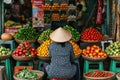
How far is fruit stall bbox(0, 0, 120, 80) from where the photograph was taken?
775 centimetres

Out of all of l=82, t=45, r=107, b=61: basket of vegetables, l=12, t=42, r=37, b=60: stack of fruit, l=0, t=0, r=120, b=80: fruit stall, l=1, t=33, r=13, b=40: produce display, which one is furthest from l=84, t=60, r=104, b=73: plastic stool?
l=1, t=33, r=13, b=40: produce display

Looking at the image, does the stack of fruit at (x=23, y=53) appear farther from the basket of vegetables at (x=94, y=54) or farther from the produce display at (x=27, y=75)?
the basket of vegetables at (x=94, y=54)

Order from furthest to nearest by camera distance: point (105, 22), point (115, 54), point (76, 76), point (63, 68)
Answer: point (105, 22), point (115, 54), point (76, 76), point (63, 68)

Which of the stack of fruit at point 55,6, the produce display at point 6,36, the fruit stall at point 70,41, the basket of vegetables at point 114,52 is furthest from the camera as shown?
the stack of fruit at point 55,6

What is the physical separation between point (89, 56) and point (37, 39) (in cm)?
183

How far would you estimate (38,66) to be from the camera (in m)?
8.16

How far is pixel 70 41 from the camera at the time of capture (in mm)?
8227

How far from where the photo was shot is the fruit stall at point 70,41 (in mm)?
7754

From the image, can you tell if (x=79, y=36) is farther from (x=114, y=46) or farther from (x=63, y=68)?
(x=63, y=68)

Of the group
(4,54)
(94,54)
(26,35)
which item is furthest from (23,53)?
(94,54)

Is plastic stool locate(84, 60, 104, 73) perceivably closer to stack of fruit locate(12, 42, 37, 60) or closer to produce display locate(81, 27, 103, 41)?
produce display locate(81, 27, 103, 41)

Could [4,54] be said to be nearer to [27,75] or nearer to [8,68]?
[8,68]

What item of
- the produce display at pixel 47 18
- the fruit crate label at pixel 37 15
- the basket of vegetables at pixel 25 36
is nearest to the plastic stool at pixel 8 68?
the basket of vegetables at pixel 25 36

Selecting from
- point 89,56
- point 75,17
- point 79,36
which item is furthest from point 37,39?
point 75,17
